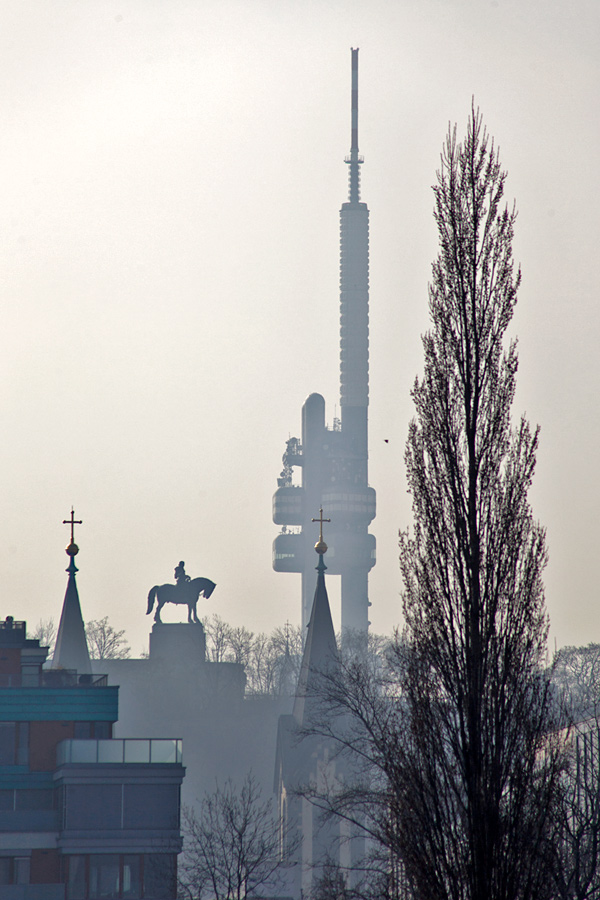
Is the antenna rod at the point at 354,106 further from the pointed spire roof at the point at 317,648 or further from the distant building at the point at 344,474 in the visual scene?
the pointed spire roof at the point at 317,648

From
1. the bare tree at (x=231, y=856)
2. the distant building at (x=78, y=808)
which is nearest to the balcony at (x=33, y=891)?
the distant building at (x=78, y=808)

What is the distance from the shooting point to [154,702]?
105m

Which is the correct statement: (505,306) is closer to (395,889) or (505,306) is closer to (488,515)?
(488,515)

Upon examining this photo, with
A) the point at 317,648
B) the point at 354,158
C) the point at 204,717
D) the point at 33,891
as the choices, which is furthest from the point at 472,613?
the point at 354,158

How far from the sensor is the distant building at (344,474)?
176m

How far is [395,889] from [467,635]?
5.80 m

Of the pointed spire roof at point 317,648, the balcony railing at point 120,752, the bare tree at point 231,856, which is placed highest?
the pointed spire roof at point 317,648

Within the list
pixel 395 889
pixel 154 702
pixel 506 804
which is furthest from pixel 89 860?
pixel 154 702

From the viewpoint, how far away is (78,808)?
41.6m

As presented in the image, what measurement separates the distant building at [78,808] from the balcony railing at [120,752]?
0.03 m

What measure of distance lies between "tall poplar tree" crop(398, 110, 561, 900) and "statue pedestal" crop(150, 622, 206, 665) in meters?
71.7

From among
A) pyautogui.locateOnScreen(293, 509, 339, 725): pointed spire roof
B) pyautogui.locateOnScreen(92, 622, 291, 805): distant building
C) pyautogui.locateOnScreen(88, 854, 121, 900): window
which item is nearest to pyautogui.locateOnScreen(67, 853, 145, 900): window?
pyautogui.locateOnScreen(88, 854, 121, 900): window

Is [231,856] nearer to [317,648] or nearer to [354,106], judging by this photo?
[317,648]

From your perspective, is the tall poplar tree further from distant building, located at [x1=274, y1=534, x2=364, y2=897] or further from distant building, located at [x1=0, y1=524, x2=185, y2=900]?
distant building, located at [x1=274, y1=534, x2=364, y2=897]
